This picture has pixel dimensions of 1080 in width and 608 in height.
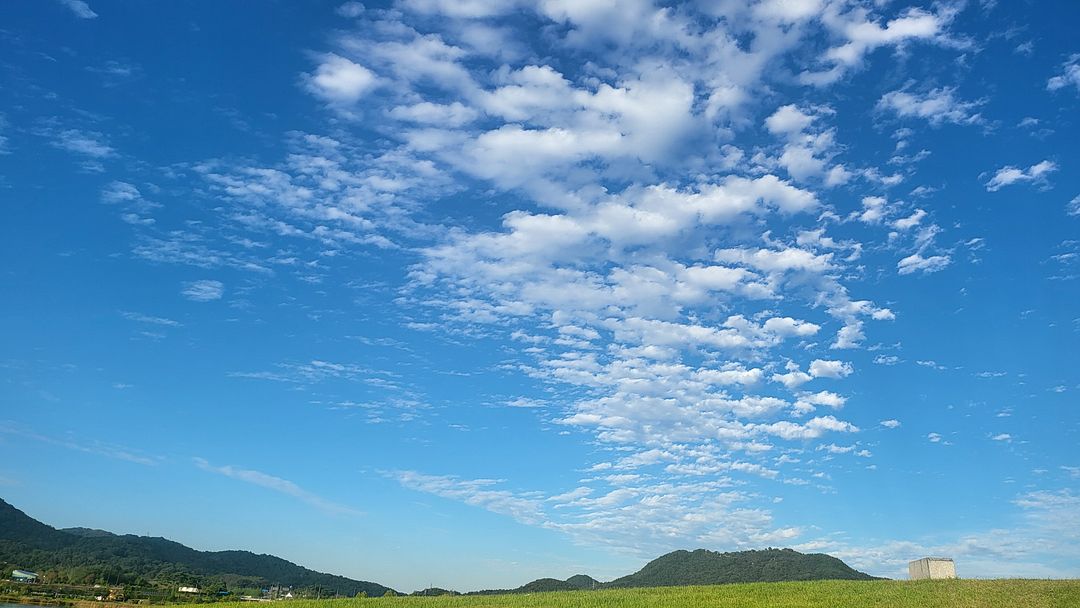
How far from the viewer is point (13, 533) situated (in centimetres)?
19038

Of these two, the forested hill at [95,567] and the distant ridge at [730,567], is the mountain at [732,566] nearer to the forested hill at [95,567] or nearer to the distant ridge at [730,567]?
the distant ridge at [730,567]

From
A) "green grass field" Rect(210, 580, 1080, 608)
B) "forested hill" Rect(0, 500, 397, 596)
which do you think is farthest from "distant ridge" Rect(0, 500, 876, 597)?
"green grass field" Rect(210, 580, 1080, 608)

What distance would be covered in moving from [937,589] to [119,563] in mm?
203312

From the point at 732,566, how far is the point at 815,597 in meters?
103

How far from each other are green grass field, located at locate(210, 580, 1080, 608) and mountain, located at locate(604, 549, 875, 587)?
7646 centimetres

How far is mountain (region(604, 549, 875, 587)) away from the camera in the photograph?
116062 mm

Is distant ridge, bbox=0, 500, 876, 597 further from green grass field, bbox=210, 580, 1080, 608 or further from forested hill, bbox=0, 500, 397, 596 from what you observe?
green grass field, bbox=210, 580, 1080, 608

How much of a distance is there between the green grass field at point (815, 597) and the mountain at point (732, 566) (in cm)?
7646

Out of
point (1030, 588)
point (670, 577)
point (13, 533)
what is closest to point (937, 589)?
point (1030, 588)

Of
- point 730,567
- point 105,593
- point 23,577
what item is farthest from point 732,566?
point 23,577

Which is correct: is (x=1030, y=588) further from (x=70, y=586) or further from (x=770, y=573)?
(x=70, y=586)

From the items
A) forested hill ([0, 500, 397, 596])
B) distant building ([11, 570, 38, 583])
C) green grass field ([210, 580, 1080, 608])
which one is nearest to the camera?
green grass field ([210, 580, 1080, 608])

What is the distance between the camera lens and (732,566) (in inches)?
5069

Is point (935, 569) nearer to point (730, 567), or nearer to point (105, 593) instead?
point (730, 567)
